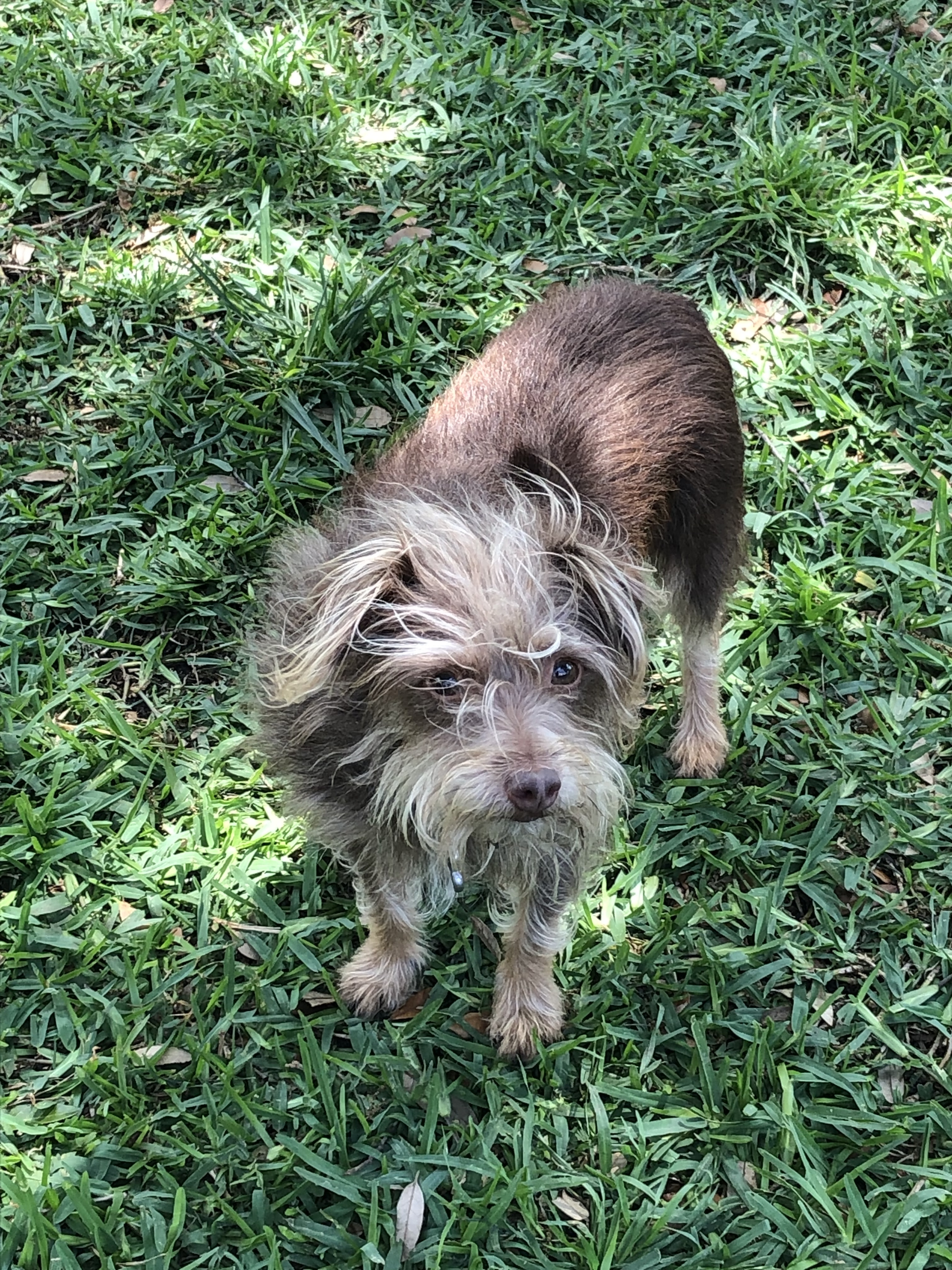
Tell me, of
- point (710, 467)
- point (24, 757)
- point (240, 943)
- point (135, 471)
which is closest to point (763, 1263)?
point (240, 943)

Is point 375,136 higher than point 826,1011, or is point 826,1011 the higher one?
point 375,136

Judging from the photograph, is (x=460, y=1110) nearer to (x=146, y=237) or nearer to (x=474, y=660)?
(x=474, y=660)

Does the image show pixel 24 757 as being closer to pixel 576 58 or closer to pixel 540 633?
pixel 540 633

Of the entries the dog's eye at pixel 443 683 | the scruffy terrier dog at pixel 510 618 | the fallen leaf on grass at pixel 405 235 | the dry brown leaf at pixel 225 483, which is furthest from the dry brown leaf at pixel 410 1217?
the fallen leaf on grass at pixel 405 235

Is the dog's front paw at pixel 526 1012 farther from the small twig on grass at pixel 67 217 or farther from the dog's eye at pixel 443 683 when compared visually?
the small twig on grass at pixel 67 217

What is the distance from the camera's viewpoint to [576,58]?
581 centimetres

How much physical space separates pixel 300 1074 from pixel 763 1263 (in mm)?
1354

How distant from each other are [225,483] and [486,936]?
2.04 metres

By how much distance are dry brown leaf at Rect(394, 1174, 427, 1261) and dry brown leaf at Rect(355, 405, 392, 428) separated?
2.81 meters

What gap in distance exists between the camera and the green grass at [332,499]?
10.6ft

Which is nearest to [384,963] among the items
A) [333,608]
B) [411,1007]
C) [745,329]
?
[411,1007]

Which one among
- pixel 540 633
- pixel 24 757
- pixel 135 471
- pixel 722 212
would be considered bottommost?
pixel 24 757

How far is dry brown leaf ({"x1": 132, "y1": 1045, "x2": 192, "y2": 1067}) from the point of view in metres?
3.37

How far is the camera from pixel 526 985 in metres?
3.40
